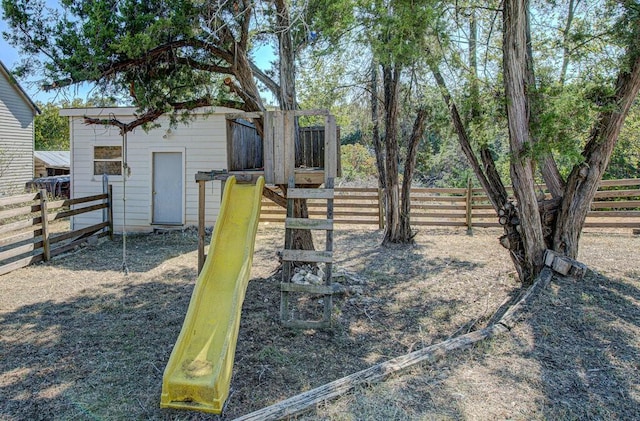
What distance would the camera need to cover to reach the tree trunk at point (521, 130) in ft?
16.3

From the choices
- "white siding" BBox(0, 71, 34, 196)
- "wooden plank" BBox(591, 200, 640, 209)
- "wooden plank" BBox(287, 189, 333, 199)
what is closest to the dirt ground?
"wooden plank" BBox(287, 189, 333, 199)

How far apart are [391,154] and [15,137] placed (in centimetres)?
1595

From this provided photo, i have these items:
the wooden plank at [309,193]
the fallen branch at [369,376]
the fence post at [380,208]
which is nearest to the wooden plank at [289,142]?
the wooden plank at [309,193]

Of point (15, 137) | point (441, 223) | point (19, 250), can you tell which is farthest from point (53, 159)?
point (441, 223)

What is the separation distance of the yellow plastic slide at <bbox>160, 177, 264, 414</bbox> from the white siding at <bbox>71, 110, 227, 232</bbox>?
5575mm

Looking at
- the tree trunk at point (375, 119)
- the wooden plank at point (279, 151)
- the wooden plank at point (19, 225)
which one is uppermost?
the tree trunk at point (375, 119)

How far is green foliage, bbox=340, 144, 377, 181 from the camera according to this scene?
18.2 m

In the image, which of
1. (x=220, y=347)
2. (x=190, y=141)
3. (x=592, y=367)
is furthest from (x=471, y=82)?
(x=190, y=141)

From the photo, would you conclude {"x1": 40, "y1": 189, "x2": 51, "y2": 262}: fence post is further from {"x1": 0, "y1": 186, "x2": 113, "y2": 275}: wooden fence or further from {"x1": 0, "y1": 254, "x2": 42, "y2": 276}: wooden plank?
{"x1": 0, "y1": 254, "x2": 42, "y2": 276}: wooden plank

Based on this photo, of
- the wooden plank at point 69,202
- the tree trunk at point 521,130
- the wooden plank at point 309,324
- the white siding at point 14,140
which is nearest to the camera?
the wooden plank at point 309,324

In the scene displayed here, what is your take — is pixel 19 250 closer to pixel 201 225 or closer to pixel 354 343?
pixel 201 225

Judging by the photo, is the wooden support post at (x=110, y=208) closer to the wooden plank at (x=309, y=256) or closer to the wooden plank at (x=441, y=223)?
the wooden plank at (x=309, y=256)

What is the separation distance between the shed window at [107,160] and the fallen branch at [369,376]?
929 centimetres

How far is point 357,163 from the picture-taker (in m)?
18.8
